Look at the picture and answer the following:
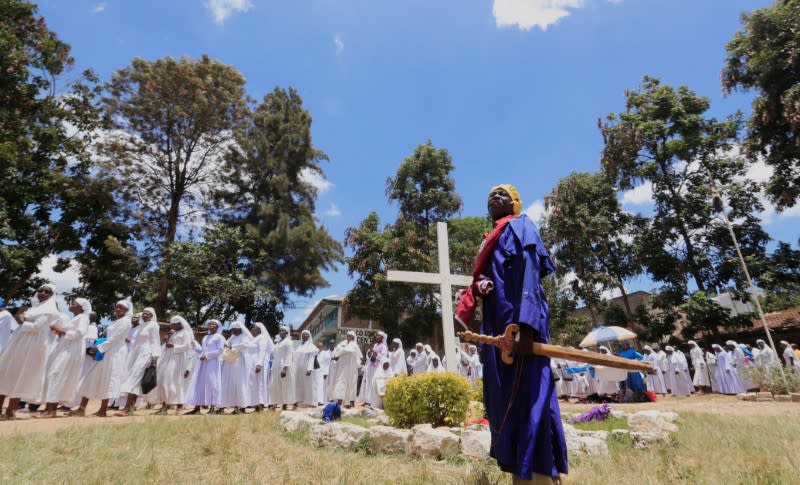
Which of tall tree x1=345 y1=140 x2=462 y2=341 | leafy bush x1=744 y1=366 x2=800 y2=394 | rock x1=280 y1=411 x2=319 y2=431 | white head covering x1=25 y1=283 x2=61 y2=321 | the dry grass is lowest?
the dry grass

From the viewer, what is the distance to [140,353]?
8508 millimetres

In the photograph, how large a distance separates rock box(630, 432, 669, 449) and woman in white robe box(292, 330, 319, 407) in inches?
350

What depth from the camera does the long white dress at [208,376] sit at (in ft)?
30.2

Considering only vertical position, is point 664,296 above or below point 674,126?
below

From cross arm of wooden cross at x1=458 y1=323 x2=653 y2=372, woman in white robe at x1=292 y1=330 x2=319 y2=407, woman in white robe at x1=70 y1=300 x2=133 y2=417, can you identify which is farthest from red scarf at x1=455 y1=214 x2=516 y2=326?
woman in white robe at x1=292 y1=330 x2=319 y2=407

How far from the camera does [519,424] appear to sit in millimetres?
2861

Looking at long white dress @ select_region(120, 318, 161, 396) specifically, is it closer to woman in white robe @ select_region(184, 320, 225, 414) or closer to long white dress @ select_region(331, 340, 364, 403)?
woman in white robe @ select_region(184, 320, 225, 414)

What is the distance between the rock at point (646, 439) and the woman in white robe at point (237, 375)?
7417mm

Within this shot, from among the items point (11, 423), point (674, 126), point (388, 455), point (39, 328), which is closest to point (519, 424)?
point (388, 455)

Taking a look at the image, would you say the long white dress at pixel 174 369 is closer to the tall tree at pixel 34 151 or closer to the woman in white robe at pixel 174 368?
the woman in white robe at pixel 174 368

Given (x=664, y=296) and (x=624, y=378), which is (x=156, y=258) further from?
(x=664, y=296)

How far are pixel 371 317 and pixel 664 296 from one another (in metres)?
14.7

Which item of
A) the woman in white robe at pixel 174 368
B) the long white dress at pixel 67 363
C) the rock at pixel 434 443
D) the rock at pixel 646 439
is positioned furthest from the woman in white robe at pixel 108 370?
the rock at pixel 646 439

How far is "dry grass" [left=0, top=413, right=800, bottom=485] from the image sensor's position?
3623 millimetres
